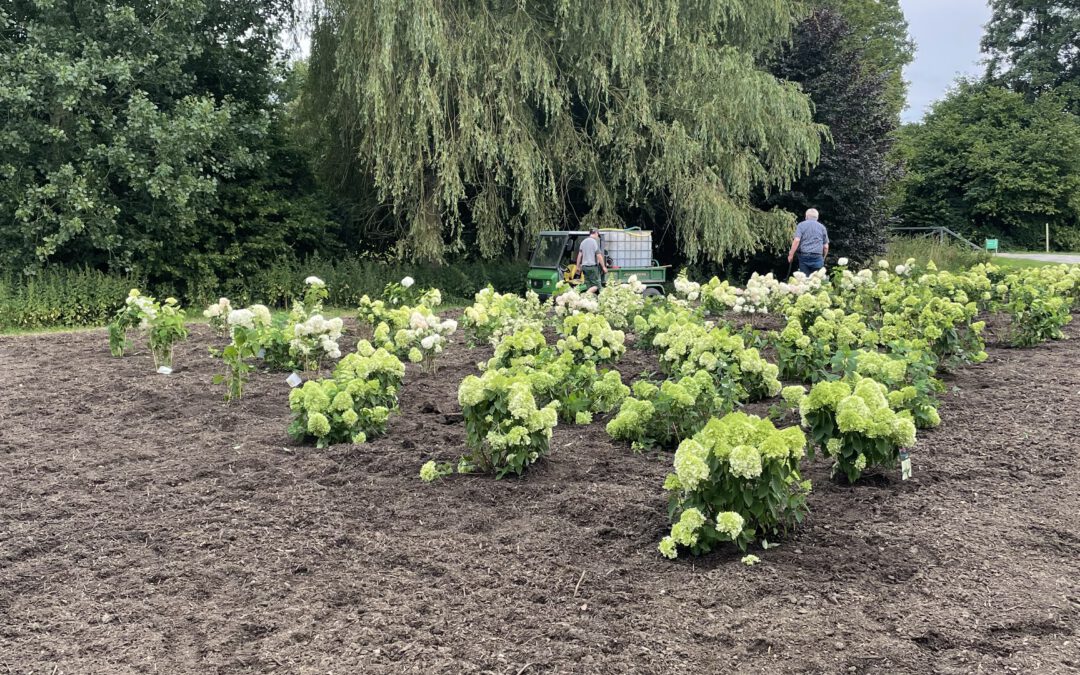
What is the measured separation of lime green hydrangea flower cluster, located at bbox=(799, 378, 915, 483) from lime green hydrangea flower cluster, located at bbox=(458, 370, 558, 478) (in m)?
1.25

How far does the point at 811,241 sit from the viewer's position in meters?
12.2

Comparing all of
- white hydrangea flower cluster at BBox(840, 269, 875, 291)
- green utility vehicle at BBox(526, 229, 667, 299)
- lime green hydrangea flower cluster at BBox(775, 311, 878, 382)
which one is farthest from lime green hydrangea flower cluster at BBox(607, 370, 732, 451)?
green utility vehicle at BBox(526, 229, 667, 299)

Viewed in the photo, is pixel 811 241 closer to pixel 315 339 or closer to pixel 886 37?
pixel 315 339

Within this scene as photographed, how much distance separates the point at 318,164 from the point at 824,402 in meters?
15.2

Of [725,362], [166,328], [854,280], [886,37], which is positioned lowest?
[725,362]

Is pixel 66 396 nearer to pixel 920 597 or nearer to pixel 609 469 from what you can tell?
pixel 609 469

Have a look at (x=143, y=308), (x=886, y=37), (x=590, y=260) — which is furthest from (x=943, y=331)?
(x=886, y=37)

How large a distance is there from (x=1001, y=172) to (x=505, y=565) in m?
35.7

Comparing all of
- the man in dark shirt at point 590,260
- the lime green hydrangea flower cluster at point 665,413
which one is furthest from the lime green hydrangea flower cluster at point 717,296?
the lime green hydrangea flower cluster at point 665,413

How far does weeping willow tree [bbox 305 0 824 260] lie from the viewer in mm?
13953

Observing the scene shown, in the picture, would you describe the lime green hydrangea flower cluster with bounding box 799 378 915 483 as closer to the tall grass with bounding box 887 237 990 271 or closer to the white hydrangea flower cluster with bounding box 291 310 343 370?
the white hydrangea flower cluster with bounding box 291 310 343 370

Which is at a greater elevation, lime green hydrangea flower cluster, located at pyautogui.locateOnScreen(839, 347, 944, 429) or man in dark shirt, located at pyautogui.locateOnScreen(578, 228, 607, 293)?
man in dark shirt, located at pyautogui.locateOnScreen(578, 228, 607, 293)

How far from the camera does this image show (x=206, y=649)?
2.79 meters

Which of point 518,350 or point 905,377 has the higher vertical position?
point 518,350
